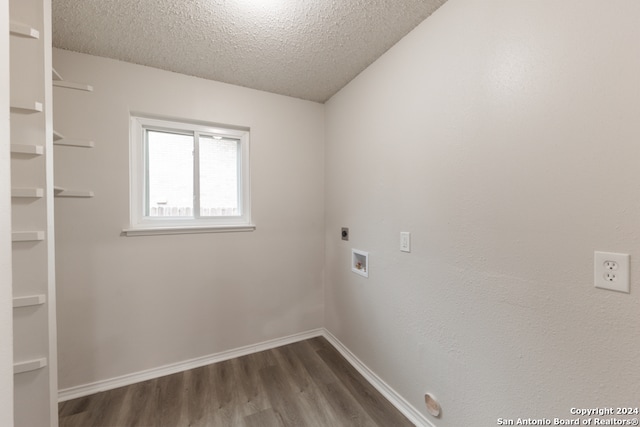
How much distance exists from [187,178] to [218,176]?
247 mm

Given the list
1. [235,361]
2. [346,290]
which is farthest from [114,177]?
[346,290]

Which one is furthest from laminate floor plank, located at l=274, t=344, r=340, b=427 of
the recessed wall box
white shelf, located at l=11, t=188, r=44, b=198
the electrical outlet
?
white shelf, located at l=11, t=188, r=44, b=198

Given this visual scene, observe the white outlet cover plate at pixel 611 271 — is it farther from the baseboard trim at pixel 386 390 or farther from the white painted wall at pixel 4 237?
the white painted wall at pixel 4 237

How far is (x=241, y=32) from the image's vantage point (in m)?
1.48

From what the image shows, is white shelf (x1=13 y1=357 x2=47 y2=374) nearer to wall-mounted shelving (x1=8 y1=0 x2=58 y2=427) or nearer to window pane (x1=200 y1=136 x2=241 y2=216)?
wall-mounted shelving (x1=8 y1=0 x2=58 y2=427)

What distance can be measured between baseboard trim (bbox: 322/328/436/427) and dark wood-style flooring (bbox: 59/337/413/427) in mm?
34

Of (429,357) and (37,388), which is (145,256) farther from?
(429,357)

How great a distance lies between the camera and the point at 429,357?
138 centimetres

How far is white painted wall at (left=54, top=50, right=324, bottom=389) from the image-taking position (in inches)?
65.0

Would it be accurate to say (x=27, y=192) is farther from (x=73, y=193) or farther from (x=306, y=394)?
(x=306, y=394)

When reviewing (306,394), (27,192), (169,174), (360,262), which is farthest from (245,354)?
(27,192)

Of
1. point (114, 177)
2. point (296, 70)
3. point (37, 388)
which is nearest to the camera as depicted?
point (37, 388)

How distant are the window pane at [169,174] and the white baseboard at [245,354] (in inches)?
47.3

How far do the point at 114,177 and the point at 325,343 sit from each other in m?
2.22
